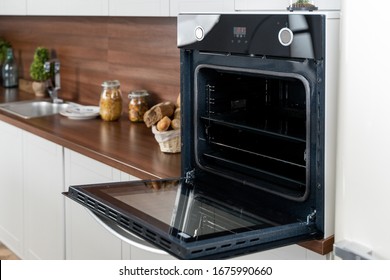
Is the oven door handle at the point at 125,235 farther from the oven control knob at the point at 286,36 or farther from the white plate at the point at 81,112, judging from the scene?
the white plate at the point at 81,112

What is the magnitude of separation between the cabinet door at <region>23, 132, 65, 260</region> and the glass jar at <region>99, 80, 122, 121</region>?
0.35 m

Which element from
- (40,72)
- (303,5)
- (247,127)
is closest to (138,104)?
(40,72)

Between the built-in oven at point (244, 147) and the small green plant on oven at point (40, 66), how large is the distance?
2.18m

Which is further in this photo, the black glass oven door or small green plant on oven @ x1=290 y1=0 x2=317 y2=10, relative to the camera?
small green plant on oven @ x1=290 y1=0 x2=317 y2=10

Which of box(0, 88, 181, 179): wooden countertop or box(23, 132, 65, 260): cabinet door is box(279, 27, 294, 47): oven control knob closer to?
box(0, 88, 181, 179): wooden countertop

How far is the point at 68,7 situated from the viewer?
3.07 meters

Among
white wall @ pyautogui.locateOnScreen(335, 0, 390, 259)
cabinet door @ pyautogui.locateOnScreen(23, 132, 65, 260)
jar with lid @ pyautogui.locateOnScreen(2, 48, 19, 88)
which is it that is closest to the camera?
white wall @ pyautogui.locateOnScreen(335, 0, 390, 259)

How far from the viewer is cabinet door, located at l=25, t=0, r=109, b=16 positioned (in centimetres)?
284

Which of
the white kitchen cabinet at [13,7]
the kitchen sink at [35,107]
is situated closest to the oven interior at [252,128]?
the kitchen sink at [35,107]

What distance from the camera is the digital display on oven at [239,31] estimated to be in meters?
1.61

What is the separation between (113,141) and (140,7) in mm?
566

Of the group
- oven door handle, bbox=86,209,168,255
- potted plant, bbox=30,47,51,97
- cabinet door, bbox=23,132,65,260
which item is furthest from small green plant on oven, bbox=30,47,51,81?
oven door handle, bbox=86,209,168,255

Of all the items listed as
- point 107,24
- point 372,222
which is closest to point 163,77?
point 107,24
